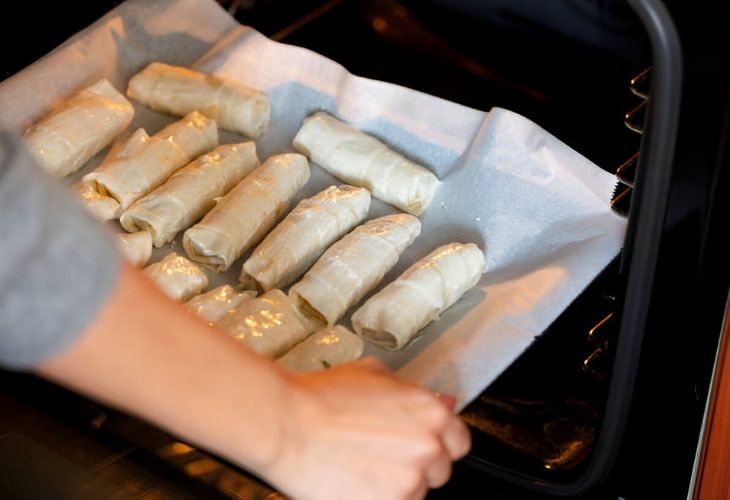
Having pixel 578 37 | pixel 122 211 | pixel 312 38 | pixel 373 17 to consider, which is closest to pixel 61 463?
pixel 122 211

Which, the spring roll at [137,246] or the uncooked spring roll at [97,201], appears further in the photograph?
the uncooked spring roll at [97,201]

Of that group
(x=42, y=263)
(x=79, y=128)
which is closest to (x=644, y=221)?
(x=42, y=263)

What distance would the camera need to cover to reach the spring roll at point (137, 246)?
188 centimetres

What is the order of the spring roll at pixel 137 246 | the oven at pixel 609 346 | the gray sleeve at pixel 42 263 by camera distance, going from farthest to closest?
the spring roll at pixel 137 246 < the oven at pixel 609 346 < the gray sleeve at pixel 42 263

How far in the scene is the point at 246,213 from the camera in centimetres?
199

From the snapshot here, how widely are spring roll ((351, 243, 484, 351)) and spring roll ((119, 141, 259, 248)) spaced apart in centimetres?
52

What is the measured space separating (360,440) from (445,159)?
110 centimetres

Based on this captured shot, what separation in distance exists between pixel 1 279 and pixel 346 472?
52cm

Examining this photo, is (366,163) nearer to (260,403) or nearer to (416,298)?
(416,298)

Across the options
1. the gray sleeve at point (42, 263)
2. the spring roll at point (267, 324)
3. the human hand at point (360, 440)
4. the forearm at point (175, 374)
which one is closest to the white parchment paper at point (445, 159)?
the spring roll at point (267, 324)

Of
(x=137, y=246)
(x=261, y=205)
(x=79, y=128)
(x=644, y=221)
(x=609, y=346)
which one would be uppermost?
(x=644, y=221)

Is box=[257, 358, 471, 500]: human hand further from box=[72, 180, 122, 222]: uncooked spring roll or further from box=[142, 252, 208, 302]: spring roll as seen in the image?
box=[72, 180, 122, 222]: uncooked spring roll

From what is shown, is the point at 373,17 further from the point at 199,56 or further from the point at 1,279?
the point at 1,279

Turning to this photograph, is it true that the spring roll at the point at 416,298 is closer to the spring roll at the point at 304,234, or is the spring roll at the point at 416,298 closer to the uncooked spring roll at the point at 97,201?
the spring roll at the point at 304,234
